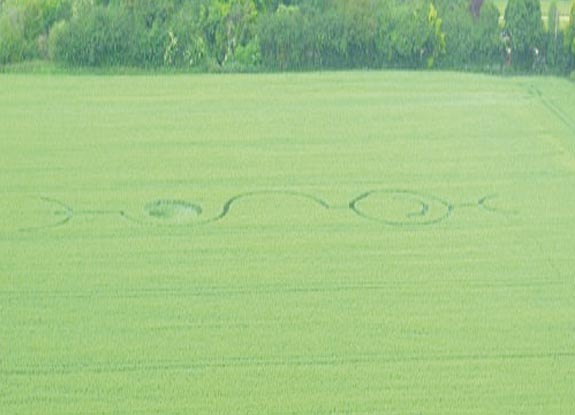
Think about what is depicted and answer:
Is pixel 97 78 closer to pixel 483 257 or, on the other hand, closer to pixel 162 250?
pixel 162 250

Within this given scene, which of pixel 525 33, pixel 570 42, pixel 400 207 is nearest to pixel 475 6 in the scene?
pixel 525 33

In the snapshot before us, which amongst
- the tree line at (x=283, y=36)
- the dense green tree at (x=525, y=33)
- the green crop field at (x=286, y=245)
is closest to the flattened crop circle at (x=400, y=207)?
the green crop field at (x=286, y=245)

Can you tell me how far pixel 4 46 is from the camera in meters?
23.5

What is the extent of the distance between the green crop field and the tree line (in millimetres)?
911

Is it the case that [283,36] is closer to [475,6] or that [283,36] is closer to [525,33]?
[475,6]

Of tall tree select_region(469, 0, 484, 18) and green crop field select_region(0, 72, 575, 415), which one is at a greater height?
tall tree select_region(469, 0, 484, 18)

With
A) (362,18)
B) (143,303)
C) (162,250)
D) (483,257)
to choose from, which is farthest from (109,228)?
(362,18)

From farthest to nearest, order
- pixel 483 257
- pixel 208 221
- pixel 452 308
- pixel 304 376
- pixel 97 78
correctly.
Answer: pixel 97 78, pixel 208 221, pixel 483 257, pixel 452 308, pixel 304 376

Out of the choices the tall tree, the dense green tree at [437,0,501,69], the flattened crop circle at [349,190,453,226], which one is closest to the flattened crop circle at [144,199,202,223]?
the flattened crop circle at [349,190,453,226]

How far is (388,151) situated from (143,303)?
6016 mm

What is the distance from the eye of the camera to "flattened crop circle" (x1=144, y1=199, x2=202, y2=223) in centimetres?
1633

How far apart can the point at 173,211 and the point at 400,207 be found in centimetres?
267

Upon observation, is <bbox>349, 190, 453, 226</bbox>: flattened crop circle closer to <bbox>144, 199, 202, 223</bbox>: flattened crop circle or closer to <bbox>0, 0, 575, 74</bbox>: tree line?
<bbox>144, 199, 202, 223</bbox>: flattened crop circle

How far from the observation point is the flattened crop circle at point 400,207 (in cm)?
1639
